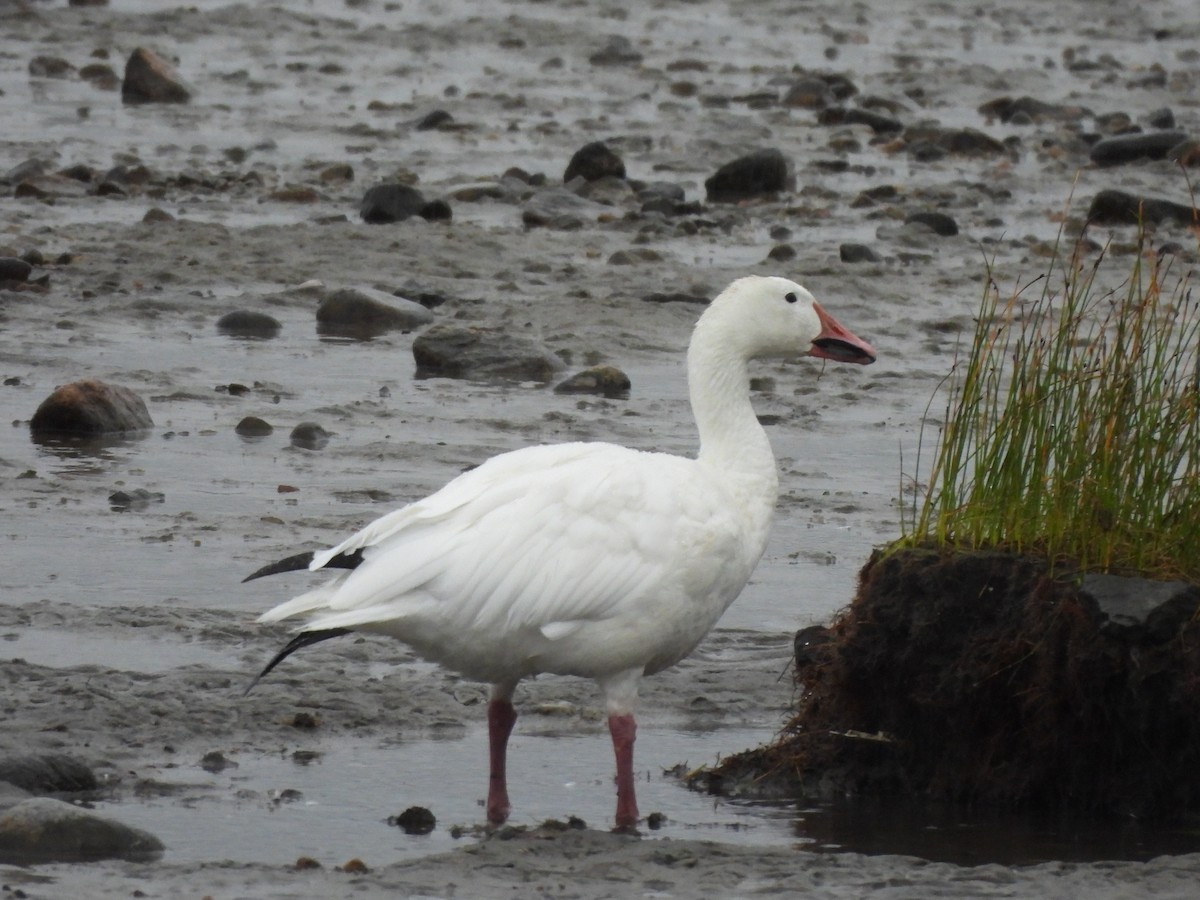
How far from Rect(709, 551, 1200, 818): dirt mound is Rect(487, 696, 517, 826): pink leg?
750mm

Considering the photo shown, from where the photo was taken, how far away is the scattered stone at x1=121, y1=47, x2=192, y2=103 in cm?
2183

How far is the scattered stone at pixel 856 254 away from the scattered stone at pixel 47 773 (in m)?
10.3

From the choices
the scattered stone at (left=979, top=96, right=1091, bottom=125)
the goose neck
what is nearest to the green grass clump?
the goose neck

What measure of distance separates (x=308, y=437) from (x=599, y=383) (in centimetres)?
199

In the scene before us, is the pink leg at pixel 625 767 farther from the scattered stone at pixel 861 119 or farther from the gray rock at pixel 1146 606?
the scattered stone at pixel 861 119

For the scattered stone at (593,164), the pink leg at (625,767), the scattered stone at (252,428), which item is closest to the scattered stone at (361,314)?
the scattered stone at (252,428)

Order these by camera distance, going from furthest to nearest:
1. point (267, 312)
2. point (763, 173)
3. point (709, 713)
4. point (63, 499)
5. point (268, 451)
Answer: point (763, 173) < point (267, 312) < point (268, 451) < point (63, 499) < point (709, 713)

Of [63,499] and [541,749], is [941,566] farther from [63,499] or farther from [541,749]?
[63,499]

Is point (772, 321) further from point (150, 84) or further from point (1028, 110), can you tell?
point (1028, 110)

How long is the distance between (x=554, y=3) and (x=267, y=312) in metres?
17.4

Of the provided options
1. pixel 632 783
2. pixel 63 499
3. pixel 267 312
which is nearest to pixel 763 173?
pixel 267 312

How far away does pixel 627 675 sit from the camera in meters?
6.83

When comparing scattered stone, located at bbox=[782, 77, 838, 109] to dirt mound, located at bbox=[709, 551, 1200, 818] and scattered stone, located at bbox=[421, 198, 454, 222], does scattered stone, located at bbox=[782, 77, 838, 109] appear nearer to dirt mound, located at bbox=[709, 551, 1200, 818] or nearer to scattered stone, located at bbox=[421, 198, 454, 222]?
scattered stone, located at bbox=[421, 198, 454, 222]

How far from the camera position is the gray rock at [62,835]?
5820 mm
